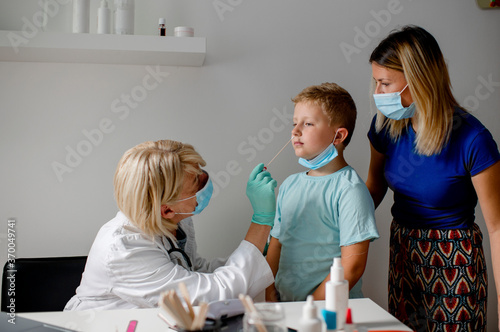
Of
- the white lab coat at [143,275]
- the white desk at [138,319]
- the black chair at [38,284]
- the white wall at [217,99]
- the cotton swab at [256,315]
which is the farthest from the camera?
the white wall at [217,99]

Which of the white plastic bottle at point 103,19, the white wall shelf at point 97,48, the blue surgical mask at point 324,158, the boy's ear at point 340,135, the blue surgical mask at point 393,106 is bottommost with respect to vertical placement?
the blue surgical mask at point 324,158

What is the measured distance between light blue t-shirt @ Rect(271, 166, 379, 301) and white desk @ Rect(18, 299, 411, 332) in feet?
1.00

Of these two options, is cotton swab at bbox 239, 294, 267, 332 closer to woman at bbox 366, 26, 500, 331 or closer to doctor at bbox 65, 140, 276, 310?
doctor at bbox 65, 140, 276, 310

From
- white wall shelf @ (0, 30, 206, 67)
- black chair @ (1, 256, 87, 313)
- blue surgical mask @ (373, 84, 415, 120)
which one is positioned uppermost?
white wall shelf @ (0, 30, 206, 67)

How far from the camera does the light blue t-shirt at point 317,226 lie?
1477 mm

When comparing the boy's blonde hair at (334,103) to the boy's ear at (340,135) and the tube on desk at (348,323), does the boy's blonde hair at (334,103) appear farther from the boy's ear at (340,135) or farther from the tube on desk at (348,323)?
the tube on desk at (348,323)

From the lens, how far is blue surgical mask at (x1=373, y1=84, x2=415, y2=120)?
1.50m

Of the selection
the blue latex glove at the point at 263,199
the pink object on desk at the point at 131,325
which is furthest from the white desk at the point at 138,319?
the blue latex glove at the point at 263,199

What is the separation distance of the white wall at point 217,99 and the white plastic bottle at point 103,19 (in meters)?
0.15

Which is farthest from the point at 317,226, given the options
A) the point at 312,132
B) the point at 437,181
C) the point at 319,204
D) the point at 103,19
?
the point at 103,19

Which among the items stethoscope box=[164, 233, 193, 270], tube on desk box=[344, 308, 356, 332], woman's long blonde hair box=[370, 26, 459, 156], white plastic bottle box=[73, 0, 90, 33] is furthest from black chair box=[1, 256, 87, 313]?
woman's long blonde hair box=[370, 26, 459, 156]

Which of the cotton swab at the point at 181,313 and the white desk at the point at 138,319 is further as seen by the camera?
the white desk at the point at 138,319

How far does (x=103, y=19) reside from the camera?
1.80 metres

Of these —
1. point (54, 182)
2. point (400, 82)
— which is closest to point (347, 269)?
point (400, 82)
